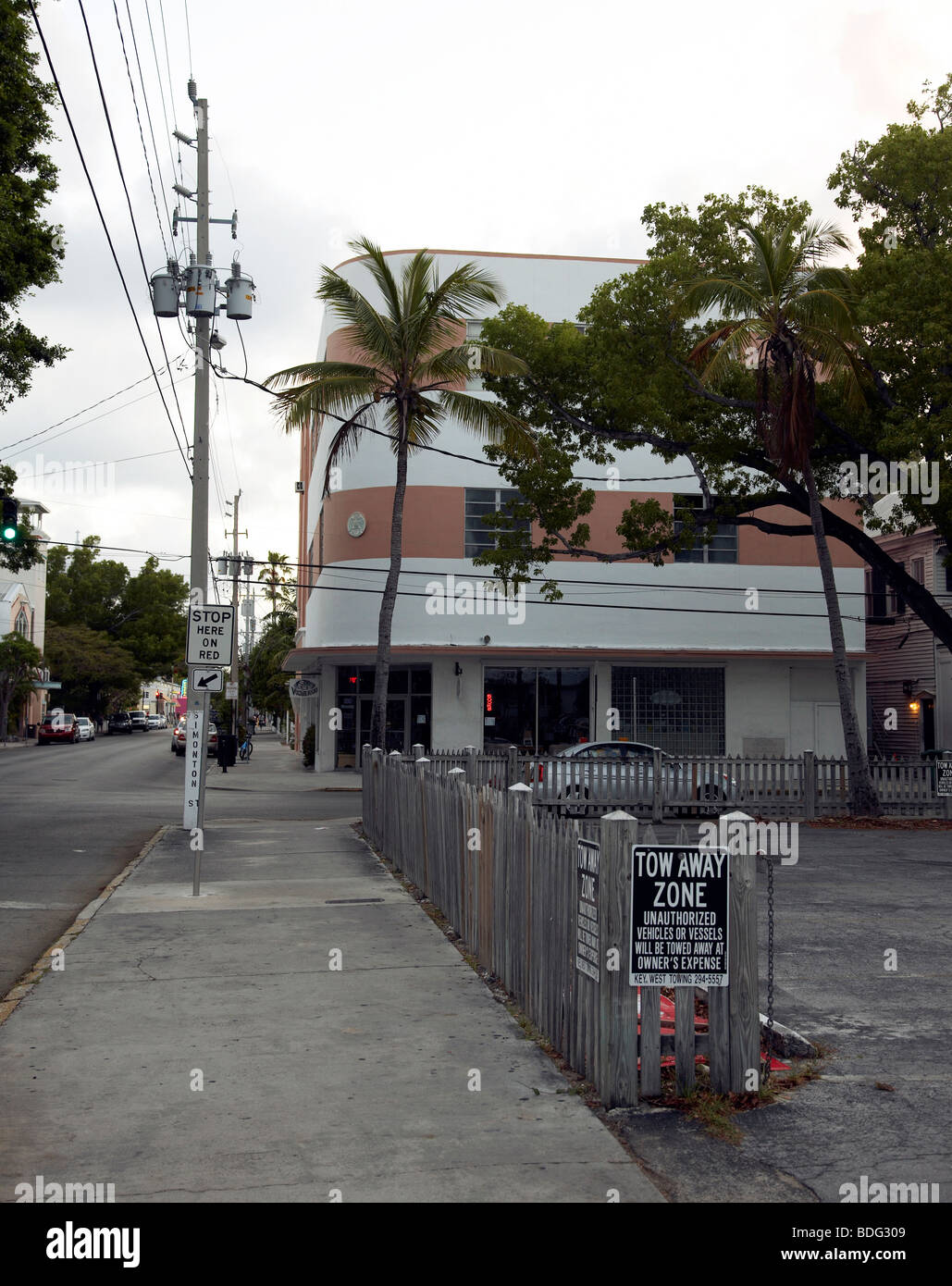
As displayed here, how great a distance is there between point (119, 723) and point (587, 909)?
95581 mm

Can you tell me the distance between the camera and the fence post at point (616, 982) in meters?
5.59

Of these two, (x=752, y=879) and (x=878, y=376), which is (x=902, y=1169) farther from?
(x=878, y=376)

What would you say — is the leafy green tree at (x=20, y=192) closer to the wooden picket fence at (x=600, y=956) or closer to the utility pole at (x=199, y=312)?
the utility pole at (x=199, y=312)

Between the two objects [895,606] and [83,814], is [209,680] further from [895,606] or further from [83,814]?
[895,606]

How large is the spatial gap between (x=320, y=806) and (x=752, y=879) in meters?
20.8

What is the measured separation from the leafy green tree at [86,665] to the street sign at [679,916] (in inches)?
3377

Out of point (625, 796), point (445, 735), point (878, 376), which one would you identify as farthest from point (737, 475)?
point (445, 735)

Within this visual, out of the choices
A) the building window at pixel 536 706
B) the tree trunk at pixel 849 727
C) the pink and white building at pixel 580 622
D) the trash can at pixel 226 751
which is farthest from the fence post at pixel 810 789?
the trash can at pixel 226 751

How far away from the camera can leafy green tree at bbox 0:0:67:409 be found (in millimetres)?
17750

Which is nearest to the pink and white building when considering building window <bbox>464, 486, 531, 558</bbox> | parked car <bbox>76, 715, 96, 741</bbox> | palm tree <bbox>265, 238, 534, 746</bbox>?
building window <bbox>464, 486, 531, 558</bbox>

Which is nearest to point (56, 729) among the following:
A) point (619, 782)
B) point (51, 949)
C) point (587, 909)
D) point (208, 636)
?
point (619, 782)

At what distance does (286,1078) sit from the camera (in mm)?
6066

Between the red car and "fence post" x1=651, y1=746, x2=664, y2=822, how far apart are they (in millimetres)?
52125

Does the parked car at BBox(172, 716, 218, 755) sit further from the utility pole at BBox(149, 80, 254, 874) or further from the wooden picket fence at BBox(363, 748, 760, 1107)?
the wooden picket fence at BBox(363, 748, 760, 1107)
